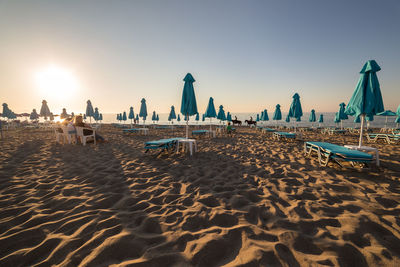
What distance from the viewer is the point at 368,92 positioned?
15.0 feet

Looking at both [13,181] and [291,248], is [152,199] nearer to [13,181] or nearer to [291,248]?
[291,248]

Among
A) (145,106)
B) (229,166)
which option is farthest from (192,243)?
(145,106)

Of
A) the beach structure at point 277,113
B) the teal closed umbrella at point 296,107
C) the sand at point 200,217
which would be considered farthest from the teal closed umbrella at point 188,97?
the beach structure at point 277,113

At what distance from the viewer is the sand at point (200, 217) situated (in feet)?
5.18

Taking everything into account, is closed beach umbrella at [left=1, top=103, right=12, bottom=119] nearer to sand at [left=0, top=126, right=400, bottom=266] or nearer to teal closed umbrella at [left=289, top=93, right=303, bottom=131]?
sand at [left=0, top=126, right=400, bottom=266]

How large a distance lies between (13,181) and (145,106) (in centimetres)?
1295

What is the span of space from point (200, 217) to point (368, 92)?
5983 mm

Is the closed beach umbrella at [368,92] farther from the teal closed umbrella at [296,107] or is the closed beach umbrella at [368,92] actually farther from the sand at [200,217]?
the teal closed umbrella at [296,107]

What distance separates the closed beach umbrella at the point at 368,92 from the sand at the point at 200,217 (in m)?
1.78

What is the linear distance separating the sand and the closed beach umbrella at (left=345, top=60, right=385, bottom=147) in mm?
1780

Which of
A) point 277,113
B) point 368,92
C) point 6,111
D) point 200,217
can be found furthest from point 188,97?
point 6,111

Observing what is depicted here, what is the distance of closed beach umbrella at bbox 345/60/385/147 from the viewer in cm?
449

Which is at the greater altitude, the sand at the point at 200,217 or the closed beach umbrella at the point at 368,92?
the closed beach umbrella at the point at 368,92

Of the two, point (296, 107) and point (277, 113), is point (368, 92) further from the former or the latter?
point (277, 113)
